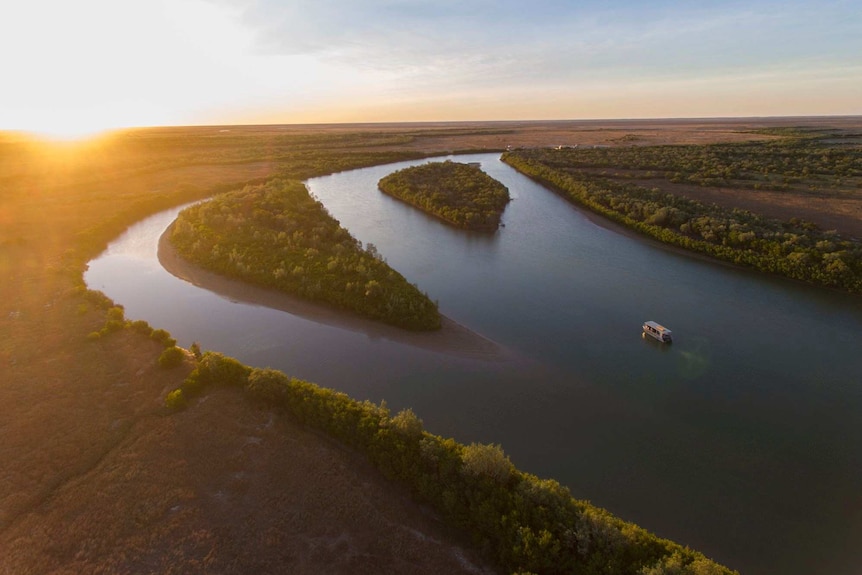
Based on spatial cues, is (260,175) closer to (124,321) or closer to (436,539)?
(124,321)

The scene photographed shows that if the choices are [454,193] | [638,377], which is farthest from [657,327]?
[454,193]

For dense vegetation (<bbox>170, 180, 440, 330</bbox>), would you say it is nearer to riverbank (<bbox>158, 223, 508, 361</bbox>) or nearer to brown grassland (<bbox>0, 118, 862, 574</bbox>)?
riverbank (<bbox>158, 223, 508, 361</bbox>)

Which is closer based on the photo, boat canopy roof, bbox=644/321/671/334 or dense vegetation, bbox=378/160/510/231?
boat canopy roof, bbox=644/321/671/334

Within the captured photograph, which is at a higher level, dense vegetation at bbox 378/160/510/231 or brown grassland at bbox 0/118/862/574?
dense vegetation at bbox 378/160/510/231

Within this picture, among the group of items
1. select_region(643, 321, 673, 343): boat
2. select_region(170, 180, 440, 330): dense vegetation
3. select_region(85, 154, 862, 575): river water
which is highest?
select_region(170, 180, 440, 330): dense vegetation

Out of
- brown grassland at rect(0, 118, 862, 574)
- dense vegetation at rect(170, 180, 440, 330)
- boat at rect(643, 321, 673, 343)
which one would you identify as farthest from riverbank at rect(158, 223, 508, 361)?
boat at rect(643, 321, 673, 343)

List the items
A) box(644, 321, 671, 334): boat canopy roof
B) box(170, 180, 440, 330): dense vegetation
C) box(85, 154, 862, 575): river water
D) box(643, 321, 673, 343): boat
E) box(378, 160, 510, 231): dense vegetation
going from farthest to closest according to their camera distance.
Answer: box(378, 160, 510, 231): dense vegetation → box(170, 180, 440, 330): dense vegetation → box(644, 321, 671, 334): boat canopy roof → box(643, 321, 673, 343): boat → box(85, 154, 862, 575): river water

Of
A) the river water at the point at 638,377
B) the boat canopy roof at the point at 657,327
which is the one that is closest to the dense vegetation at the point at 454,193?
the river water at the point at 638,377

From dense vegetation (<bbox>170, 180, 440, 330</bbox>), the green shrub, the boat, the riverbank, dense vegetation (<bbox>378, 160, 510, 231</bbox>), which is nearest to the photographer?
the green shrub
